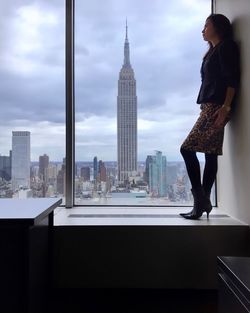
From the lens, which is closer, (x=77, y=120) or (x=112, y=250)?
(x=112, y=250)

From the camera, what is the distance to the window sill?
225 centimetres

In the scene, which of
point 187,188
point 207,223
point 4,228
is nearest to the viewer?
point 4,228

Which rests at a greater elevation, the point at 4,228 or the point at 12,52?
the point at 12,52

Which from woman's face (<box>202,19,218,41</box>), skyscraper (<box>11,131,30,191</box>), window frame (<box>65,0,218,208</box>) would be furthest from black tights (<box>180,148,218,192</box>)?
skyscraper (<box>11,131,30,191</box>)

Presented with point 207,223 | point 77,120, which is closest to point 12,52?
point 77,120

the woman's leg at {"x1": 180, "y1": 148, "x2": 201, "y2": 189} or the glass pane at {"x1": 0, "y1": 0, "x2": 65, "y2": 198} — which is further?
the glass pane at {"x1": 0, "y1": 0, "x2": 65, "y2": 198}

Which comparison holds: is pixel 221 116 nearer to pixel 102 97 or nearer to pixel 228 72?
pixel 228 72

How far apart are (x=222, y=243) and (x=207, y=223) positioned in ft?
0.51

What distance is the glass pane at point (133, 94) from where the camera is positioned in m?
2.92

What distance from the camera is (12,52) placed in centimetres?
295

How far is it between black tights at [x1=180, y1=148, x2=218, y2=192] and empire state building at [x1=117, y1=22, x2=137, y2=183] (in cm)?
62

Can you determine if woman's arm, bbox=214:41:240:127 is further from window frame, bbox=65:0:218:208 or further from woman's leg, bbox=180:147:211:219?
window frame, bbox=65:0:218:208

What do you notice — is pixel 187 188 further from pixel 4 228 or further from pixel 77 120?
pixel 4 228

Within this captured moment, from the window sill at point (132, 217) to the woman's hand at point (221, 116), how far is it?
660 mm
